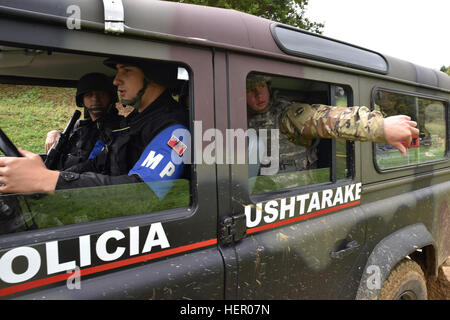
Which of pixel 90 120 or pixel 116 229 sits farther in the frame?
pixel 90 120

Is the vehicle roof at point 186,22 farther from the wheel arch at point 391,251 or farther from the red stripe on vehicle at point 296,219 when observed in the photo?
the wheel arch at point 391,251

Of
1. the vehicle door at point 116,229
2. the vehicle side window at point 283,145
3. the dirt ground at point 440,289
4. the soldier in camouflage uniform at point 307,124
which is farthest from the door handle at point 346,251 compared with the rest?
the dirt ground at point 440,289

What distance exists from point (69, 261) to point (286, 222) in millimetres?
931

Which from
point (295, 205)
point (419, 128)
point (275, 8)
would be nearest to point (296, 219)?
point (295, 205)

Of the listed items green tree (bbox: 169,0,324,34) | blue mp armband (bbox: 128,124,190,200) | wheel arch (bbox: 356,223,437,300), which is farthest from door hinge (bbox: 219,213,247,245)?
green tree (bbox: 169,0,324,34)

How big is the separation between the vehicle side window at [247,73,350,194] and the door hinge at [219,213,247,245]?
167mm

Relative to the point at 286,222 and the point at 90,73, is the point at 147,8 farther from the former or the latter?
the point at 90,73

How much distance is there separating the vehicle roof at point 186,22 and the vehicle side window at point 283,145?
15 cm

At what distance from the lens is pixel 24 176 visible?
1028 mm

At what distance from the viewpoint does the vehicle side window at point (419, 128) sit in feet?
6.87

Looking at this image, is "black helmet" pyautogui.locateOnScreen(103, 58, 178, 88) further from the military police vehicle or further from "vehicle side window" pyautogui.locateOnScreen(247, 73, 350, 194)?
"vehicle side window" pyautogui.locateOnScreen(247, 73, 350, 194)

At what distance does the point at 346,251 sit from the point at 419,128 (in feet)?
5.00

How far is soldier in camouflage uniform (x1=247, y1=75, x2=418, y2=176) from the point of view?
155 cm

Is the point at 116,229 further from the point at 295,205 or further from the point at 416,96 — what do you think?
the point at 416,96
